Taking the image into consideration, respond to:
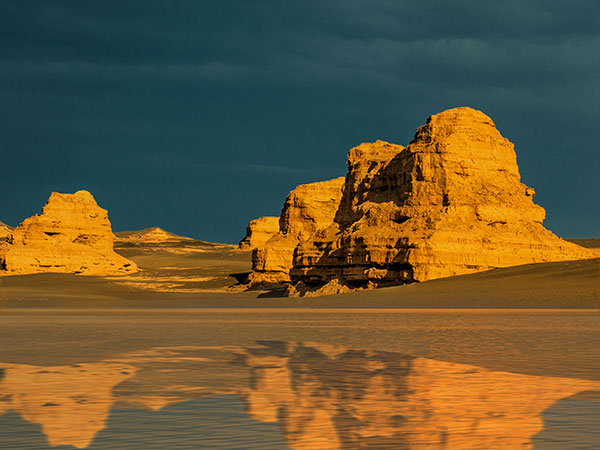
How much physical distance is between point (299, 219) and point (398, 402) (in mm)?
69332

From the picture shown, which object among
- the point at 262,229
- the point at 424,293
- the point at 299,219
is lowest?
the point at 424,293

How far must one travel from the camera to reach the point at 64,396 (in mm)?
8352

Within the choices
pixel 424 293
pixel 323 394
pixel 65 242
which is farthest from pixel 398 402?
pixel 65 242

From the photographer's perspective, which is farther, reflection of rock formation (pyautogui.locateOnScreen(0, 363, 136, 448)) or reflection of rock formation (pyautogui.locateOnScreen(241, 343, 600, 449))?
reflection of rock formation (pyautogui.locateOnScreen(0, 363, 136, 448))

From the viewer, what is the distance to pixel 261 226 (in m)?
112

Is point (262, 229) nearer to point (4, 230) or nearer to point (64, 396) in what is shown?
point (4, 230)

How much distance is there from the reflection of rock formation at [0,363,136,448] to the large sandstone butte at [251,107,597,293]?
31448 mm

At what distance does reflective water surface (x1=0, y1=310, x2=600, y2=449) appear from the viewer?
245 inches

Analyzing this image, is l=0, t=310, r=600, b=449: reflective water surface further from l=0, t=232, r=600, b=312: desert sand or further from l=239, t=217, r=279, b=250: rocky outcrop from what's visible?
l=239, t=217, r=279, b=250: rocky outcrop

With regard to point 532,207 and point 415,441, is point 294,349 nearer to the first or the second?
point 415,441

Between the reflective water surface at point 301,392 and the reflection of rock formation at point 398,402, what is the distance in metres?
0.02

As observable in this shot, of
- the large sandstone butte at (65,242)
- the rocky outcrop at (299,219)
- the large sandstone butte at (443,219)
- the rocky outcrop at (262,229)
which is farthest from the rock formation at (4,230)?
the large sandstone butte at (443,219)

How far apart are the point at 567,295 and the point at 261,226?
8016cm

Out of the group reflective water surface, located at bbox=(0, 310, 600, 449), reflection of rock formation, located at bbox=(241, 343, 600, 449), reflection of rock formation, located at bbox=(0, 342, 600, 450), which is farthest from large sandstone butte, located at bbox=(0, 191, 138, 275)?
reflection of rock formation, located at bbox=(241, 343, 600, 449)
